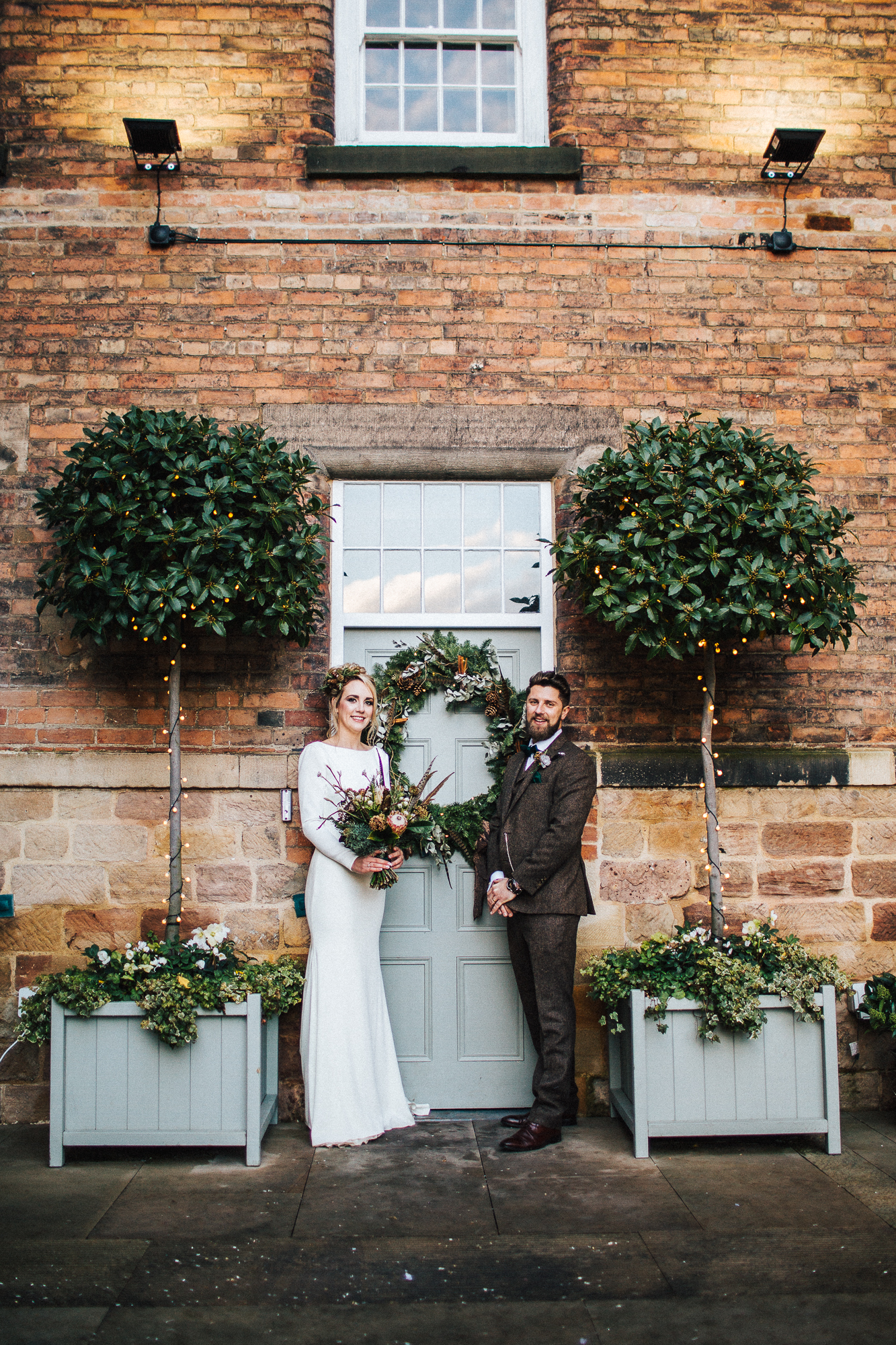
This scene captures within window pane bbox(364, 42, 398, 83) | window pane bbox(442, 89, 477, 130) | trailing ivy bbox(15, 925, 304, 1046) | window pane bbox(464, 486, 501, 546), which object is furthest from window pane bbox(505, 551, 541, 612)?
window pane bbox(364, 42, 398, 83)

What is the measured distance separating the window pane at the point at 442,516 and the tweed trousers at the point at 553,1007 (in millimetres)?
2074

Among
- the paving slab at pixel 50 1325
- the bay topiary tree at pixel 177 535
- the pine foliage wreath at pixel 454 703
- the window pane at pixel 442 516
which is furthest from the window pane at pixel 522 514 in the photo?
the paving slab at pixel 50 1325

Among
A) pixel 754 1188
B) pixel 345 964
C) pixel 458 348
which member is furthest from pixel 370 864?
pixel 458 348

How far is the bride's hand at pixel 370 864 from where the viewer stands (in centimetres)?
474

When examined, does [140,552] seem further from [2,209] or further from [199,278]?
[2,209]

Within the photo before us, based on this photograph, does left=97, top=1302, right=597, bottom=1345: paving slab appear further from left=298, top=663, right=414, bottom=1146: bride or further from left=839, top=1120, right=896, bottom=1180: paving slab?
left=839, top=1120, right=896, bottom=1180: paving slab

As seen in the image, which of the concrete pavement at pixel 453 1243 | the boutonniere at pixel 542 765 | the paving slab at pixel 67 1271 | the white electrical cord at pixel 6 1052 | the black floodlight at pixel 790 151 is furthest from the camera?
the black floodlight at pixel 790 151

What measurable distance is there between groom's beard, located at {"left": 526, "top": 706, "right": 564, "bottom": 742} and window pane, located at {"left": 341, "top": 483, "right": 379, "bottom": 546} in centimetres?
140

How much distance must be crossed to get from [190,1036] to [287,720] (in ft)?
5.34

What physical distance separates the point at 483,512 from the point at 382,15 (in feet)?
9.74

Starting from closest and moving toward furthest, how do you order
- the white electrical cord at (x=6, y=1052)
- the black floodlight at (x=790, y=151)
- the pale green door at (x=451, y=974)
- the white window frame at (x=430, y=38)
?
the white electrical cord at (x=6, y=1052), the pale green door at (x=451, y=974), the black floodlight at (x=790, y=151), the white window frame at (x=430, y=38)

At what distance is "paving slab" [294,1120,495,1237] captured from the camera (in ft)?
12.8

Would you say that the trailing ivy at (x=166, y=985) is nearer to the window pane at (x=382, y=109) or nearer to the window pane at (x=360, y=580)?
the window pane at (x=360, y=580)

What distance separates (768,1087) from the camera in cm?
463
